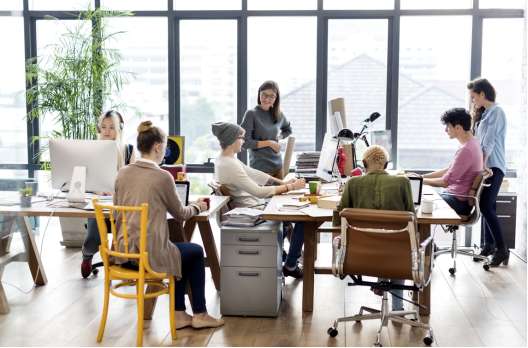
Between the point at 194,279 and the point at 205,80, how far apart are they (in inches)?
137

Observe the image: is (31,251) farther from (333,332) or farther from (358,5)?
(358,5)

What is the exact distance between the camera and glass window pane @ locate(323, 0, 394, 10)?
6.07 metres

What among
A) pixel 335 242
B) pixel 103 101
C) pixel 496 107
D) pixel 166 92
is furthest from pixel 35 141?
pixel 496 107

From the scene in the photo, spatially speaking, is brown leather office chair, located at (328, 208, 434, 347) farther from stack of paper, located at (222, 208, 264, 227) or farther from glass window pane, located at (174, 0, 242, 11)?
glass window pane, located at (174, 0, 242, 11)

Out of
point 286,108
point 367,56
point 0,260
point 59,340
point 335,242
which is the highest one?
point 367,56

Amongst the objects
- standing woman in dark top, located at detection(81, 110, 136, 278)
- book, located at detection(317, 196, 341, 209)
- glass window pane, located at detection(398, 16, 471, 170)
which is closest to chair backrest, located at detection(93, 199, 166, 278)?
book, located at detection(317, 196, 341, 209)

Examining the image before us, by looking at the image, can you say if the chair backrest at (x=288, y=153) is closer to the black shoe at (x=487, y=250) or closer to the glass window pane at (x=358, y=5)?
Result: the glass window pane at (x=358, y=5)

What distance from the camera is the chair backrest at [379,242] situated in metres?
2.86

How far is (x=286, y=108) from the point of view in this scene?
629cm

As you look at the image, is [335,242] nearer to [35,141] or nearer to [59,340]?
[59,340]

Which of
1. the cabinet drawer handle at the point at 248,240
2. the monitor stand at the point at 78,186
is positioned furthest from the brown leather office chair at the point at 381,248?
the monitor stand at the point at 78,186

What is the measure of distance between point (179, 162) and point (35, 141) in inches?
72.1

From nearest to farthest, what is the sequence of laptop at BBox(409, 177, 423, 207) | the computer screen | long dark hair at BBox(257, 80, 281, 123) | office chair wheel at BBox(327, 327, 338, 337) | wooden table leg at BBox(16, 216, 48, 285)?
office chair wheel at BBox(327, 327, 338, 337), laptop at BBox(409, 177, 423, 207), wooden table leg at BBox(16, 216, 48, 285), long dark hair at BBox(257, 80, 281, 123), the computer screen

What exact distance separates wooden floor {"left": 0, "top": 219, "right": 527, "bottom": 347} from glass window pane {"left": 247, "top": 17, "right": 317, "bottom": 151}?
7.59 feet
